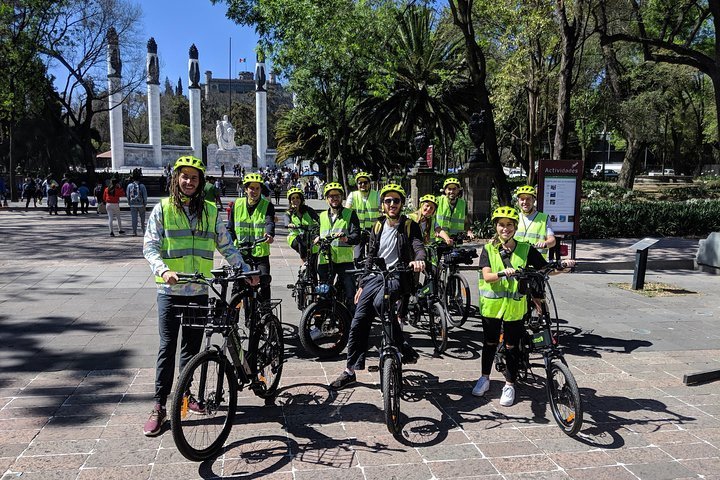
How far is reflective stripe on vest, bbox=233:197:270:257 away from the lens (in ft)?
21.3

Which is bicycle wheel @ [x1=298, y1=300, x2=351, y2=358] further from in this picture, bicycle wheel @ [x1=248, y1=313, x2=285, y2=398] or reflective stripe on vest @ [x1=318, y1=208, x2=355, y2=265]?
reflective stripe on vest @ [x1=318, y1=208, x2=355, y2=265]

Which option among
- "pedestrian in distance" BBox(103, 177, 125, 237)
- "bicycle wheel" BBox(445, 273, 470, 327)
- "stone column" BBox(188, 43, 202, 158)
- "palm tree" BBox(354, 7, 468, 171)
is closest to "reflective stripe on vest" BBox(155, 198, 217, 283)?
"bicycle wheel" BBox(445, 273, 470, 327)

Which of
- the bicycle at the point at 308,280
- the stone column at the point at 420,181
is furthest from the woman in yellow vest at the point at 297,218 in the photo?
the stone column at the point at 420,181

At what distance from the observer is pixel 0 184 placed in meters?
26.2

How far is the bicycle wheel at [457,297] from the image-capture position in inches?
291

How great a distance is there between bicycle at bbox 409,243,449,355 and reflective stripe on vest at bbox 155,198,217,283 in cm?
279

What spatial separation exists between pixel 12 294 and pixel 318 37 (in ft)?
38.9

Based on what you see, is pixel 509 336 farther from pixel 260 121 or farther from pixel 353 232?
pixel 260 121

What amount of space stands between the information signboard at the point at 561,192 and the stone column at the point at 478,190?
6.23 meters

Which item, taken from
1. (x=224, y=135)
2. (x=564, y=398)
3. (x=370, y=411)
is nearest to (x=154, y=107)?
(x=224, y=135)

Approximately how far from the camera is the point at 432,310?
6.35 metres

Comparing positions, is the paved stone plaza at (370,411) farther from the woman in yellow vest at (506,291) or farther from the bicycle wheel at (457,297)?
the woman in yellow vest at (506,291)

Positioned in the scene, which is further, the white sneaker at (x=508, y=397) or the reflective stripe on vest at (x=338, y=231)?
the reflective stripe on vest at (x=338, y=231)

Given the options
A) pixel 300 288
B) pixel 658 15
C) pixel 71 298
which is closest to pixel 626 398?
pixel 300 288
